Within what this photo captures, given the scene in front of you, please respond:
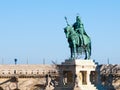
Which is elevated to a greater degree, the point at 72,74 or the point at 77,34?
the point at 77,34

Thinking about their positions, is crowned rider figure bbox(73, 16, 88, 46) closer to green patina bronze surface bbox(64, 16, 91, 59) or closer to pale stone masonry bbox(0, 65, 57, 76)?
green patina bronze surface bbox(64, 16, 91, 59)

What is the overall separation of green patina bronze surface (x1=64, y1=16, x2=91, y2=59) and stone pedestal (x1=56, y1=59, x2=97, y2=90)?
526 mm

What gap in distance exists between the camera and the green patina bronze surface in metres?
34.2

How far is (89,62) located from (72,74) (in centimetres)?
133

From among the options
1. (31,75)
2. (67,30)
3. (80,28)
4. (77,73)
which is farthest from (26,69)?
(67,30)

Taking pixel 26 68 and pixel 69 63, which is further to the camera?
pixel 26 68

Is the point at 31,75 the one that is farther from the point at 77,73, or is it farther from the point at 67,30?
the point at 67,30

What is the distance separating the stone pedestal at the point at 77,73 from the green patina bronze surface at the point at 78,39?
0.53 meters

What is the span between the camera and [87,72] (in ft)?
113

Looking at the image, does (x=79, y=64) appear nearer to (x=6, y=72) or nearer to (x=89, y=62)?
(x=89, y=62)

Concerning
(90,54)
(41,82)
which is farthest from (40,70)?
(90,54)

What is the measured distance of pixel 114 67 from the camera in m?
58.1

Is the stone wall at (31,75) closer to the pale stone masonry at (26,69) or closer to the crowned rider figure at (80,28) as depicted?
the pale stone masonry at (26,69)

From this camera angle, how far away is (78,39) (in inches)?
1359
